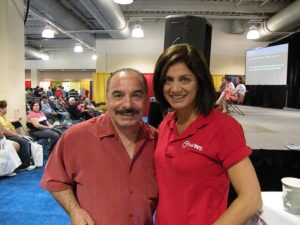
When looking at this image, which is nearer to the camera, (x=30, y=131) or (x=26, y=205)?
(x=26, y=205)

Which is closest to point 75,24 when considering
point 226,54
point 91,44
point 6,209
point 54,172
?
point 91,44

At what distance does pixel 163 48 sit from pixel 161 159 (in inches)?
118

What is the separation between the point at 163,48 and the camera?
394cm

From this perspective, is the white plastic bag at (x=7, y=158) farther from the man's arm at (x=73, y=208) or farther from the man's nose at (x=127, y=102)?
the man's nose at (x=127, y=102)

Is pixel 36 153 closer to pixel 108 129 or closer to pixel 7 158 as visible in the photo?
pixel 7 158

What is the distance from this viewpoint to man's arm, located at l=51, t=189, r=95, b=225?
118 centimetres

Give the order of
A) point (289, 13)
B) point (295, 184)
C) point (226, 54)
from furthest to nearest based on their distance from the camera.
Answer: point (226, 54) → point (289, 13) → point (295, 184)

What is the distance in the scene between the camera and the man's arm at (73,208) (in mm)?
1177

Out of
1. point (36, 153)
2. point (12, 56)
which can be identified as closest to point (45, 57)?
point (12, 56)

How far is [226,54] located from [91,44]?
6.03m

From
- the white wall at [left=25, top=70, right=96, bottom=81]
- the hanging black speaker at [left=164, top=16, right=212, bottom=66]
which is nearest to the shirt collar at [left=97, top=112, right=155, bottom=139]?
the hanging black speaker at [left=164, top=16, right=212, bottom=66]

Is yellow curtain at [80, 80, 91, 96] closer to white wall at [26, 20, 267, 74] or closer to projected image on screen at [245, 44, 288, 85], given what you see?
white wall at [26, 20, 267, 74]

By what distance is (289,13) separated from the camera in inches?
271

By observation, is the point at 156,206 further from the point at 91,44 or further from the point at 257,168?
the point at 91,44
